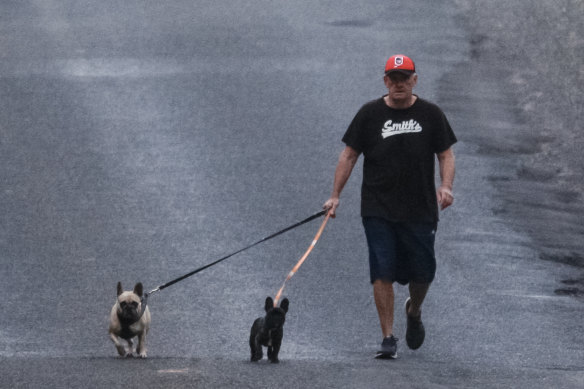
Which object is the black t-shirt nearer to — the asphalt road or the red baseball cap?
the red baseball cap

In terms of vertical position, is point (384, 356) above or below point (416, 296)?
below

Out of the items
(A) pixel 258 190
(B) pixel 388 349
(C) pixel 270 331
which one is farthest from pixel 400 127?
(A) pixel 258 190

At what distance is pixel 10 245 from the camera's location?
12.6 meters

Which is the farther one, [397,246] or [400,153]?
[397,246]

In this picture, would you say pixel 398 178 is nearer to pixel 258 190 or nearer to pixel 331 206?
pixel 331 206

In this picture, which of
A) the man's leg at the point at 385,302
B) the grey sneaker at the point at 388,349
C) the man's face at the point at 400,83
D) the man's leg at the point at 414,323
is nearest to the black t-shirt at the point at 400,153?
the man's face at the point at 400,83

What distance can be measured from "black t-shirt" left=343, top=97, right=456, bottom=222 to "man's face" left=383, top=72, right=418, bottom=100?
0.12 m

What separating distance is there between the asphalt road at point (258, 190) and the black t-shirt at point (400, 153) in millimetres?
1061

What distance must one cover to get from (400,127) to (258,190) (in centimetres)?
577

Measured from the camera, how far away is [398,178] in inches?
341

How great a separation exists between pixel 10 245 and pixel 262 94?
6.06 metres

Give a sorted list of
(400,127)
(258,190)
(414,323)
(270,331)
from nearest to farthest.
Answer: (270,331) → (400,127) → (414,323) → (258,190)

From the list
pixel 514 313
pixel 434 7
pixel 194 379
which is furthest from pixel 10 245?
pixel 434 7

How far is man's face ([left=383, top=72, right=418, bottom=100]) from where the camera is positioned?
8445 millimetres
